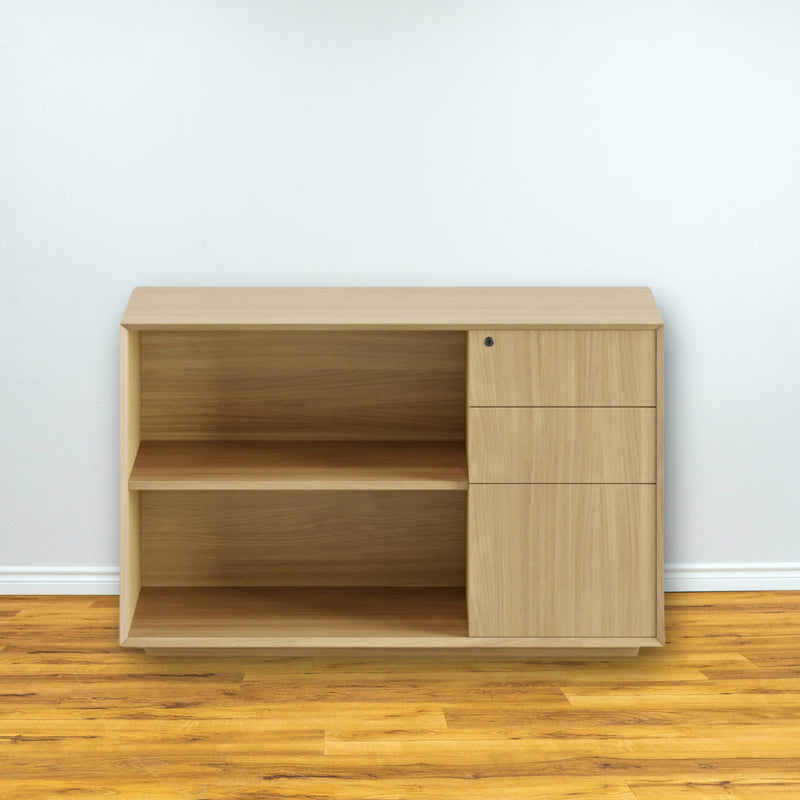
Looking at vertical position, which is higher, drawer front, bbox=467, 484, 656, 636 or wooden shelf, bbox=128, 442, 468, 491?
wooden shelf, bbox=128, 442, 468, 491

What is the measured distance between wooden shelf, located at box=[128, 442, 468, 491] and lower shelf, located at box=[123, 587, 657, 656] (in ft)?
1.26

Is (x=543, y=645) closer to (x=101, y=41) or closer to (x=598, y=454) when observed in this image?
(x=598, y=454)

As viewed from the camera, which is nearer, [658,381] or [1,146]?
[658,381]

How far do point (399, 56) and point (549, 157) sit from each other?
0.57m

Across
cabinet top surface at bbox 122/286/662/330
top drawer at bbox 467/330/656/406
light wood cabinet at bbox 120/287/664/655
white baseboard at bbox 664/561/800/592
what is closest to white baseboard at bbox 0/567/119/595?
light wood cabinet at bbox 120/287/664/655

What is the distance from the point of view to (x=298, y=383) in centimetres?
230

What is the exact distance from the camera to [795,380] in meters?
2.48

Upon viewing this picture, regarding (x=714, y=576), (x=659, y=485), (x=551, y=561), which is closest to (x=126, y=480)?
(x=551, y=561)

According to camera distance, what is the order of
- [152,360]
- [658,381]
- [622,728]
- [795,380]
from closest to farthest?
[622,728] < [658,381] < [152,360] < [795,380]

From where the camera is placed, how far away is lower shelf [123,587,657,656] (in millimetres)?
1922

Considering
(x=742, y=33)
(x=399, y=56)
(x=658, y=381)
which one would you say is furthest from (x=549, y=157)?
(x=658, y=381)

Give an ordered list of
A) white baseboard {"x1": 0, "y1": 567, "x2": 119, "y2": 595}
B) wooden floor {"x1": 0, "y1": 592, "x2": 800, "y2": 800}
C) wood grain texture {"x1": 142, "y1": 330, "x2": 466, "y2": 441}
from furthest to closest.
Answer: white baseboard {"x1": 0, "y1": 567, "x2": 119, "y2": 595}, wood grain texture {"x1": 142, "y1": 330, "x2": 466, "y2": 441}, wooden floor {"x1": 0, "y1": 592, "x2": 800, "y2": 800}

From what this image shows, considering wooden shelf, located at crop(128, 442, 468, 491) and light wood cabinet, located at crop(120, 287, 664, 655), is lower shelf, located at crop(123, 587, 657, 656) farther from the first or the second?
wooden shelf, located at crop(128, 442, 468, 491)

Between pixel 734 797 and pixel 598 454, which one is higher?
pixel 598 454
